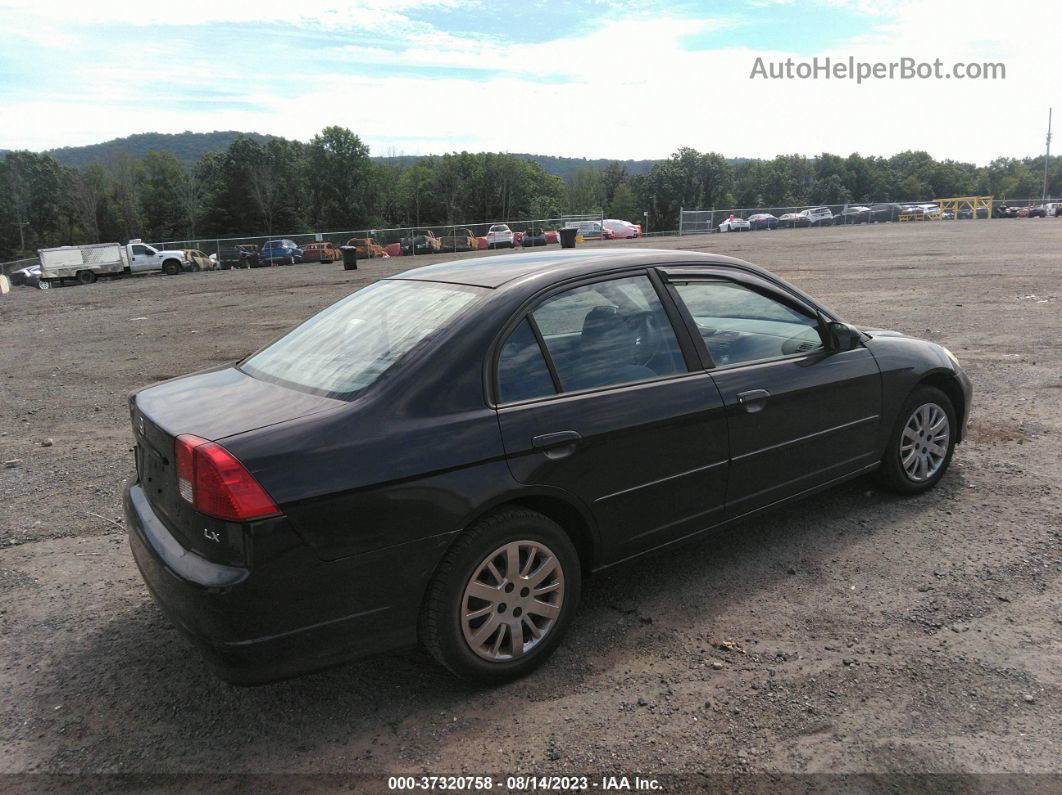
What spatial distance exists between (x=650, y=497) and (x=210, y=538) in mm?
1805

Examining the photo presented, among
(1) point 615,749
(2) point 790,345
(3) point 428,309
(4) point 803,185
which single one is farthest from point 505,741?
(4) point 803,185

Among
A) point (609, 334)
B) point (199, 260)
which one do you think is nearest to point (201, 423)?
point (609, 334)

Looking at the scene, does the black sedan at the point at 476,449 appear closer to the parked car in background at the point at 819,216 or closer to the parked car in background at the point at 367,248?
the parked car in background at the point at 367,248

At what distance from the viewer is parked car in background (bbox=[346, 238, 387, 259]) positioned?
46.2 metres

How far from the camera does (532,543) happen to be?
2971 mm

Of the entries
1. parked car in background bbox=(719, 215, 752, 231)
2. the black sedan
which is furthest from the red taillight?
parked car in background bbox=(719, 215, 752, 231)

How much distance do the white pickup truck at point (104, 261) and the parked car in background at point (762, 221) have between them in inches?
1759

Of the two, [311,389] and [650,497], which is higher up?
[311,389]

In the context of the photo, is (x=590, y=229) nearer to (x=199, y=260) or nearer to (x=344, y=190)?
(x=199, y=260)

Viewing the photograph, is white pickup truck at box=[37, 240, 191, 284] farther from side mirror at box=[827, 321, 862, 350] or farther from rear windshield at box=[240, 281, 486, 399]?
side mirror at box=[827, 321, 862, 350]

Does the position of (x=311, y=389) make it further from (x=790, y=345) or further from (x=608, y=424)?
(x=790, y=345)

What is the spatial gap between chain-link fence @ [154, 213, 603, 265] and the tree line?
51898 millimetres

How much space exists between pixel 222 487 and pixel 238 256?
1837 inches

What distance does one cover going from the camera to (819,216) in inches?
2643
